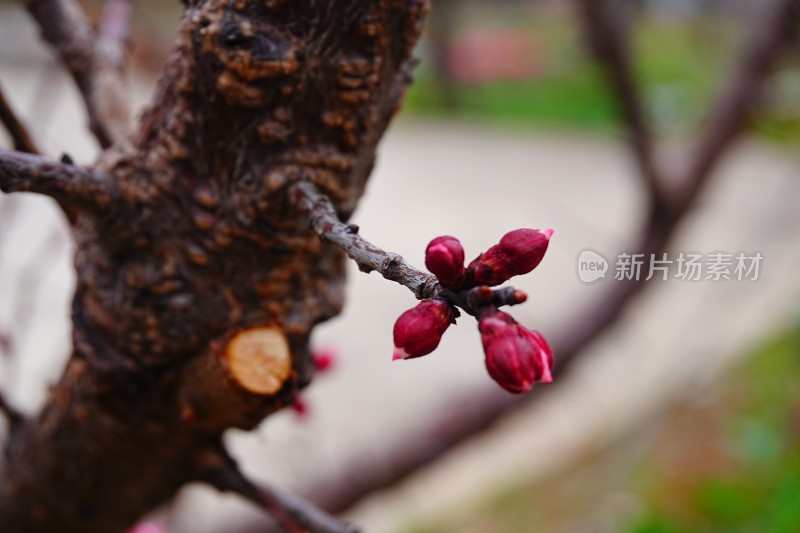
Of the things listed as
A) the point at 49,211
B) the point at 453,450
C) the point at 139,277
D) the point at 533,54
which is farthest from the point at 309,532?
the point at 533,54

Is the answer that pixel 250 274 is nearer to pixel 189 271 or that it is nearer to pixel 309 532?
pixel 189 271

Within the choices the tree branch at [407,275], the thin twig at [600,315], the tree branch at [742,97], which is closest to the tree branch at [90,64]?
the tree branch at [407,275]

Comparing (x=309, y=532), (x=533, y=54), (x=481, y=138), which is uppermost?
(x=533, y=54)

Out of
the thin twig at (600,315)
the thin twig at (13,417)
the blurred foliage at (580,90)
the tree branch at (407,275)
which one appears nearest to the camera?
the tree branch at (407,275)

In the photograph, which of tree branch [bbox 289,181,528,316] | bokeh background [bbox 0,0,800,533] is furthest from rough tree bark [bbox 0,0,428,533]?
bokeh background [bbox 0,0,800,533]

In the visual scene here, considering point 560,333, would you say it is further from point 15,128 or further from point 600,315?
point 15,128

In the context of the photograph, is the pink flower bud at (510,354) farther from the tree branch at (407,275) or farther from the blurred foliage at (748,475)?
the blurred foliage at (748,475)

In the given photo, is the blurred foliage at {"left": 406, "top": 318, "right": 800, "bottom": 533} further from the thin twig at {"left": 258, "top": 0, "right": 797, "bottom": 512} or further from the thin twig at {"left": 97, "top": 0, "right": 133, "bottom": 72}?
the thin twig at {"left": 97, "top": 0, "right": 133, "bottom": 72}

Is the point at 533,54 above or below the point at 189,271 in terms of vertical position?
above
